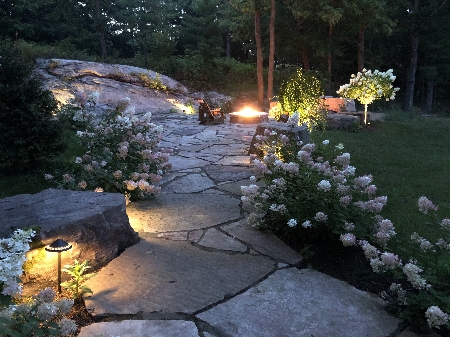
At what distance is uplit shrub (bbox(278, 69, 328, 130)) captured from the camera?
8.81 m

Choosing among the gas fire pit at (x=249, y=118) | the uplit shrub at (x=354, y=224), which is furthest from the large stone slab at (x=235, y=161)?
the gas fire pit at (x=249, y=118)

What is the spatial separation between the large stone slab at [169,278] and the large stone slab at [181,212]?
1.24 ft

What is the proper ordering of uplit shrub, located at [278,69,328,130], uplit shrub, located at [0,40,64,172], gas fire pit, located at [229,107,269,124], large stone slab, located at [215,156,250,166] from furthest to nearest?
1. gas fire pit, located at [229,107,269,124]
2. uplit shrub, located at [278,69,328,130]
3. large stone slab, located at [215,156,250,166]
4. uplit shrub, located at [0,40,64,172]

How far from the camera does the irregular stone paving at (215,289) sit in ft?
6.84

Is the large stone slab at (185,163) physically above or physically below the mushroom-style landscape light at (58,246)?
below

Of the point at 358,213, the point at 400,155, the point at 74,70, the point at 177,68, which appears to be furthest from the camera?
the point at 177,68

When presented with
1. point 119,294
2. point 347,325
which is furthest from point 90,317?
point 347,325

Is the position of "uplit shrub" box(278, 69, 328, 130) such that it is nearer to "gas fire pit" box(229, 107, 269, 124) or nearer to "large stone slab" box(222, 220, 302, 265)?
"gas fire pit" box(229, 107, 269, 124)

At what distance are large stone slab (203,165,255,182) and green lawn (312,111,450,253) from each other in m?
1.57

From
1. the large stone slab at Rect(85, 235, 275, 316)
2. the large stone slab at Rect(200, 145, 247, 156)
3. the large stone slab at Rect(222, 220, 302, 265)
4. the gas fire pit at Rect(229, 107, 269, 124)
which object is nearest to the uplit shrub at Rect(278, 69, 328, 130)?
the gas fire pit at Rect(229, 107, 269, 124)

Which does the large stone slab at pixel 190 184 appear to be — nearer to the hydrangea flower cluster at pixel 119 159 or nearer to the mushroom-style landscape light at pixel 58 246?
the hydrangea flower cluster at pixel 119 159

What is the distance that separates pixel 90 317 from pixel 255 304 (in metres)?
0.96

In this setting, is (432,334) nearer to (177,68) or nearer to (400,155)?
(400,155)

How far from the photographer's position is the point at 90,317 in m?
2.17
